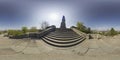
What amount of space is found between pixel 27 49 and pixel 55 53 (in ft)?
11.7

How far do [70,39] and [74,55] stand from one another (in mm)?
6886

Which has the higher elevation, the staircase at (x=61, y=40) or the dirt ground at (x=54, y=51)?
the staircase at (x=61, y=40)

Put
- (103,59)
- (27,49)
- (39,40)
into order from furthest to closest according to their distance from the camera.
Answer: (39,40), (27,49), (103,59)

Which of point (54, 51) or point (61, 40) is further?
point (61, 40)

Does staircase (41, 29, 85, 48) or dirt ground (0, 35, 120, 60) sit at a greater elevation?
staircase (41, 29, 85, 48)

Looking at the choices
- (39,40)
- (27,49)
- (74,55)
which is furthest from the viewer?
(39,40)

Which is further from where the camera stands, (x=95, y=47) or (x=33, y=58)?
(x=95, y=47)

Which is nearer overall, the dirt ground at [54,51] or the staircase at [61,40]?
the dirt ground at [54,51]

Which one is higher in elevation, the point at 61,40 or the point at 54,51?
the point at 61,40

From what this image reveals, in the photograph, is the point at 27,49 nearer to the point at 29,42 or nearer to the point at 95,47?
the point at 29,42

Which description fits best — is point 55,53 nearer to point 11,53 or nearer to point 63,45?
point 63,45

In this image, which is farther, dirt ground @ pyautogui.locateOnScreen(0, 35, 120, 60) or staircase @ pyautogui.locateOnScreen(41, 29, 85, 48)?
staircase @ pyautogui.locateOnScreen(41, 29, 85, 48)

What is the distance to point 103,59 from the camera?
17.3 metres

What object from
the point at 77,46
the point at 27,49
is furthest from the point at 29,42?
the point at 77,46
